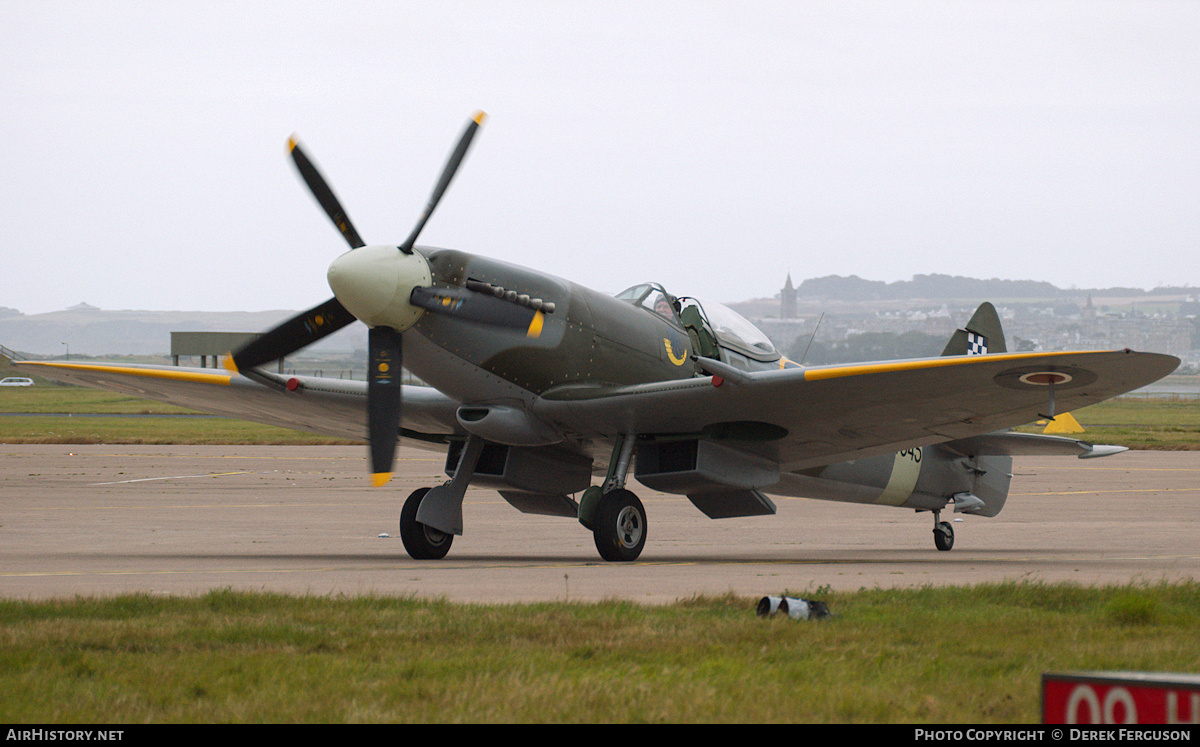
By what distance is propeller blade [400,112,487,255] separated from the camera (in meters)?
10.6

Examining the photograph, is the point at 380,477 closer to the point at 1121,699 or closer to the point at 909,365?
the point at 909,365

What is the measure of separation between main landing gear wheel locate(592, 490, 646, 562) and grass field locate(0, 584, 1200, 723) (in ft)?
12.0

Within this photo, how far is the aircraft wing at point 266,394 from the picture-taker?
13000 mm

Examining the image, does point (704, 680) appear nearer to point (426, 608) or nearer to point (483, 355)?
point (426, 608)

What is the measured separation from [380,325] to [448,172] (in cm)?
163

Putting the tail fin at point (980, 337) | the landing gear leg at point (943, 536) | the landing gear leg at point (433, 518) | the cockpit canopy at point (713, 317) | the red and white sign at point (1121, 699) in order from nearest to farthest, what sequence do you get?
the red and white sign at point (1121, 699) → the landing gear leg at point (433, 518) → the cockpit canopy at point (713, 317) → the tail fin at point (980, 337) → the landing gear leg at point (943, 536)

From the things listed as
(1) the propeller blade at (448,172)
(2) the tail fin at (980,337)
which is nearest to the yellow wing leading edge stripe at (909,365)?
(1) the propeller blade at (448,172)

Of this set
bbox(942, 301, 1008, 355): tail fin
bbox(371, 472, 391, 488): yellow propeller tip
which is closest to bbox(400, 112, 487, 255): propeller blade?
bbox(371, 472, 391, 488): yellow propeller tip

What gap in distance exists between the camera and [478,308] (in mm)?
10844

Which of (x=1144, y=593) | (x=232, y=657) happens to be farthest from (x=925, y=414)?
(x=232, y=657)

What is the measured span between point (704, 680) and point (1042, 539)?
11.9 meters

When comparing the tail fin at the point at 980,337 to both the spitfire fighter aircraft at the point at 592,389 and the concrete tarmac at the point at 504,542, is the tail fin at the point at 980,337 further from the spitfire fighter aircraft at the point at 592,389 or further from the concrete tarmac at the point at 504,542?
the concrete tarmac at the point at 504,542

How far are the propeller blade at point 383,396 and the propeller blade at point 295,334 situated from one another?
431 mm

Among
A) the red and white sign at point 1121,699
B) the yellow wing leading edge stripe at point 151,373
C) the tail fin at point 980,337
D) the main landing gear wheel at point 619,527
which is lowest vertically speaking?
the main landing gear wheel at point 619,527
